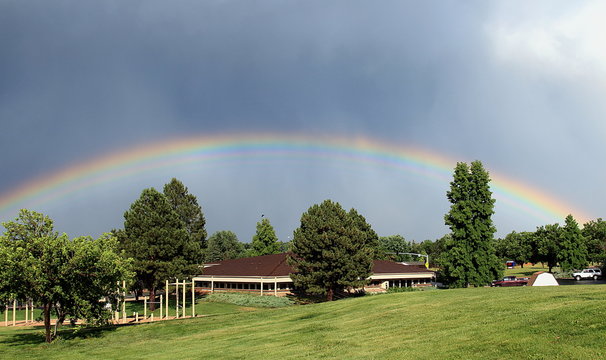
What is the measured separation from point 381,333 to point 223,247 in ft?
424

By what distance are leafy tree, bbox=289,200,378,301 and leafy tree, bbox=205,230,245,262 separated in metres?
91.8

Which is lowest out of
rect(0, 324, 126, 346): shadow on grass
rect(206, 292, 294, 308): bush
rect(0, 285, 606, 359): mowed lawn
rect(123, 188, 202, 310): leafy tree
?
rect(206, 292, 294, 308): bush

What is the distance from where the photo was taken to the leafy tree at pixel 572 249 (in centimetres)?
8050

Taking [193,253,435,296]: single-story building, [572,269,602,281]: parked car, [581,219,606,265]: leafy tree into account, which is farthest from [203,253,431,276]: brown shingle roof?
[581,219,606,265]: leafy tree

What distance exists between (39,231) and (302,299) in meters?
34.1

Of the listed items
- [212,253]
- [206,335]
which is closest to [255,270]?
[206,335]

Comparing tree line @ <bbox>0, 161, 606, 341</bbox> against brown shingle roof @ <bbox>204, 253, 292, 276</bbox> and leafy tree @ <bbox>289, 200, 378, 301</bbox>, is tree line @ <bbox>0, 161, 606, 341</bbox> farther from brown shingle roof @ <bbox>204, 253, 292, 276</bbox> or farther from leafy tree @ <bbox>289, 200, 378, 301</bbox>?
brown shingle roof @ <bbox>204, 253, 292, 276</bbox>

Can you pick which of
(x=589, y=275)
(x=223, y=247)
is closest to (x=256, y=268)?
(x=589, y=275)

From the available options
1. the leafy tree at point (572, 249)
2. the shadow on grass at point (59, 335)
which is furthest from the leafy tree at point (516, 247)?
the shadow on grass at point (59, 335)

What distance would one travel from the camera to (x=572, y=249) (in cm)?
8069

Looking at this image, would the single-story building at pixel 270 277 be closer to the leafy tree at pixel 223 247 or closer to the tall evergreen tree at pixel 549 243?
the tall evergreen tree at pixel 549 243

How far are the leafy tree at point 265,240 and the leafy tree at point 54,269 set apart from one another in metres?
74.3

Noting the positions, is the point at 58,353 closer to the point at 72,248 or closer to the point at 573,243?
the point at 72,248

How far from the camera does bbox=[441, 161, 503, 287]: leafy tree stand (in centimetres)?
5197
